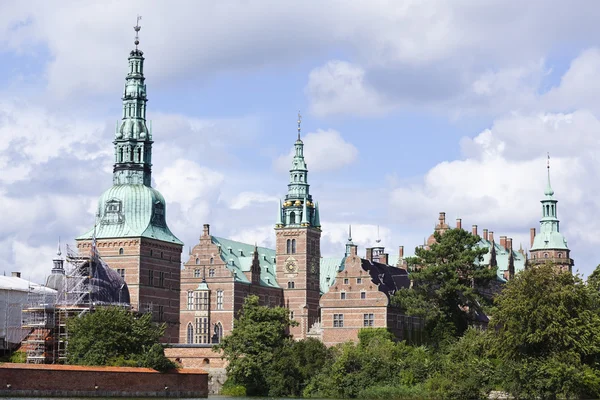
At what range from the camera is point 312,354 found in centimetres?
7875

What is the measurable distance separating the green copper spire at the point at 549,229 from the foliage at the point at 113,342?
79.8m

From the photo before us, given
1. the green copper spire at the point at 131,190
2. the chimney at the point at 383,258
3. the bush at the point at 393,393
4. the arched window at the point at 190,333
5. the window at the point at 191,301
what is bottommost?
the bush at the point at 393,393

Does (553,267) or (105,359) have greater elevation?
(553,267)

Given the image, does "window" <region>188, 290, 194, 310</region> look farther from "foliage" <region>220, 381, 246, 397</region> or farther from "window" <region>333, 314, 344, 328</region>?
"foliage" <region>220, 381, 246, 397</region>

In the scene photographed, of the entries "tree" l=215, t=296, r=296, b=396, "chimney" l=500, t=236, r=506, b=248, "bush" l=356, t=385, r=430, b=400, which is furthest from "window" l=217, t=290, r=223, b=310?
"chimney" l=500, t=236, r=506, b=248

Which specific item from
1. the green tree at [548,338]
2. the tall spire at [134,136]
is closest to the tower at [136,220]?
the tall spire at [134,136]

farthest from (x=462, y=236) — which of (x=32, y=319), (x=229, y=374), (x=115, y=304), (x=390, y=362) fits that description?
(x=32, y=319)

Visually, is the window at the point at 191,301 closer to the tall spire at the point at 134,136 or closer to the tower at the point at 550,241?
the tall spire at the point at 134,136

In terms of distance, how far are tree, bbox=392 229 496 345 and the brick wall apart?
1836cm

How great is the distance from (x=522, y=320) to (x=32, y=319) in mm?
30928

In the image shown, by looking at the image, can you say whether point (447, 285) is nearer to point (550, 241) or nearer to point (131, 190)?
point (131, 190)

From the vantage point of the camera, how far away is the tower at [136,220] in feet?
327

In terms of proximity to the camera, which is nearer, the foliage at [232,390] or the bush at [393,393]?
the bush at [393,393]

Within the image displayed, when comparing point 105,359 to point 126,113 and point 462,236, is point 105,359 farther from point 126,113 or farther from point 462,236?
point 126,113
